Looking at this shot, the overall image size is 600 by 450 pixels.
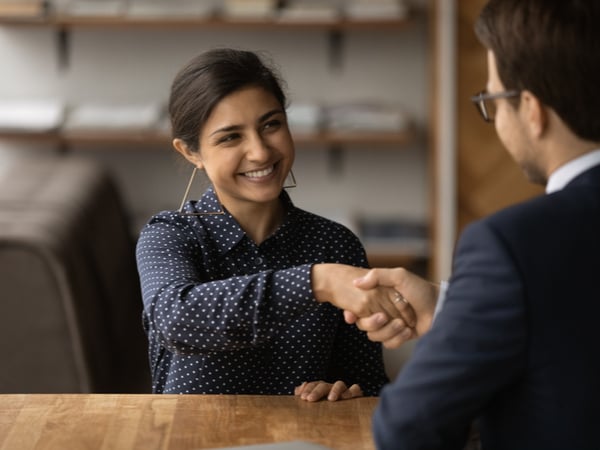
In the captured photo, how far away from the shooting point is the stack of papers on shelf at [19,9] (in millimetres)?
4430

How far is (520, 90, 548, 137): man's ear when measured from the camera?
1347mm

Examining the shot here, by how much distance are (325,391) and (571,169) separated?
2.13ft

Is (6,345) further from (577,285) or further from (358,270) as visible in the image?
(577,285)

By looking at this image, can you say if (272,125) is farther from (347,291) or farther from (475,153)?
(475,153)

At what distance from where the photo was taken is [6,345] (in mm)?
3244

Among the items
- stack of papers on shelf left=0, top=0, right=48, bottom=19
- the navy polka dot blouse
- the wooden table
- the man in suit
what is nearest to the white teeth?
the navy polka dot blouse

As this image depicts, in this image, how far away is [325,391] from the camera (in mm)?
1812

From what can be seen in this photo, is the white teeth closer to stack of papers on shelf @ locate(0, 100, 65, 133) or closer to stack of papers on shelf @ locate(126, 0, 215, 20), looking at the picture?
stack of papers on shelf @ locate(126, 0, 215, 20)

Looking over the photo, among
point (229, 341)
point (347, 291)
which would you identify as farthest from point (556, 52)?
point (229, 341)

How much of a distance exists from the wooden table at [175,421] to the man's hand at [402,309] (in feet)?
0.38

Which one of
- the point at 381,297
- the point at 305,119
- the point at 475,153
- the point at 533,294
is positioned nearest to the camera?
the point at 533,294

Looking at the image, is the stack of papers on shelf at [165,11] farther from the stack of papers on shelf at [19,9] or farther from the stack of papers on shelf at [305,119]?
the stack of papers on shelf at [305,119]

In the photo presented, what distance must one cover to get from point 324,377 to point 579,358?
807mm

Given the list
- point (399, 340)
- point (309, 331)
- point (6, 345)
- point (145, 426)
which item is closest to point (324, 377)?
point (309, 331)
